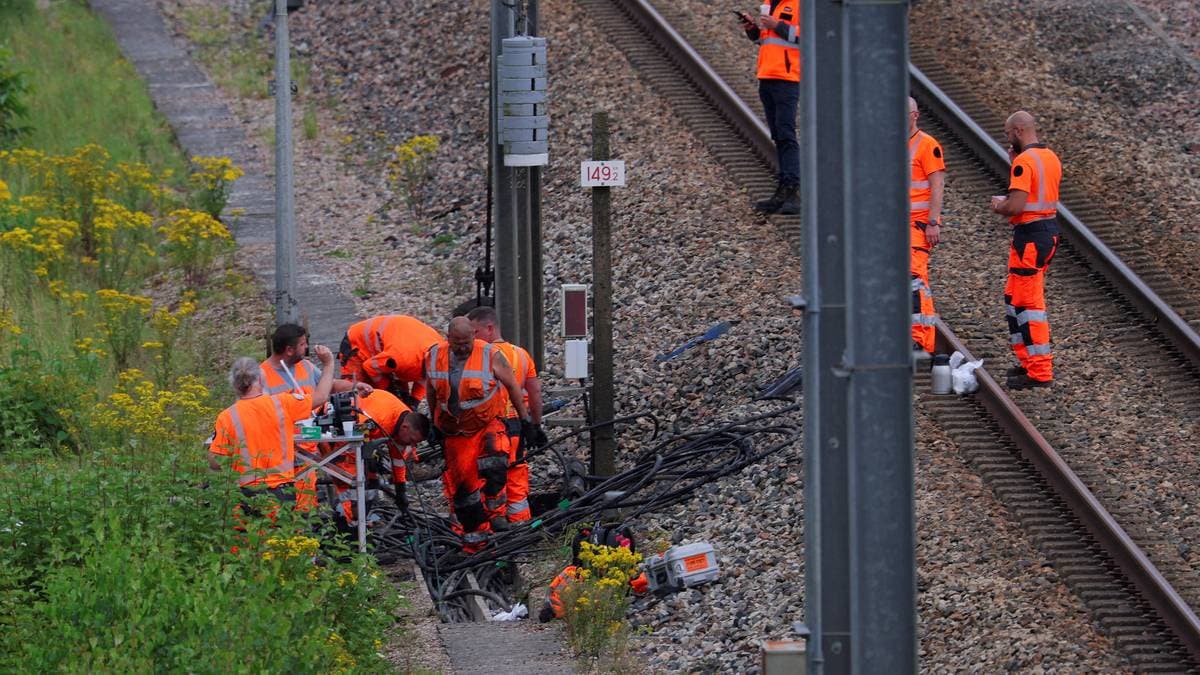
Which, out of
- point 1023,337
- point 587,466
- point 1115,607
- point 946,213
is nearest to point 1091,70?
point 946,213

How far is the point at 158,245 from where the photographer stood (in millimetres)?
17812

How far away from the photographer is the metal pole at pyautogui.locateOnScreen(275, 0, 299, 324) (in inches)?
535

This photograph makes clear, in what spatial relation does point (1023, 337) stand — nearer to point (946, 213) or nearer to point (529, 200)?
point (946, 213)

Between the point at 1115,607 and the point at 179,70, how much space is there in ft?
51.9

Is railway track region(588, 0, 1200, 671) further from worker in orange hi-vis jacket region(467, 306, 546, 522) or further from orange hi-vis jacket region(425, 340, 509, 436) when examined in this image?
orange hi-vis jacket region(425, 340, 509, 436)

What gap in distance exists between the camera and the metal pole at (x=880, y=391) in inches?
228

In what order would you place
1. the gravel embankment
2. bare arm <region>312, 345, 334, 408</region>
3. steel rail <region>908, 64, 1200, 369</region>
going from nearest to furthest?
1. the gravel embankment
2. bare arm <region>312, 345, 334, 408</region>
3. steel rail <region>908, 64, 1200, 369</region>

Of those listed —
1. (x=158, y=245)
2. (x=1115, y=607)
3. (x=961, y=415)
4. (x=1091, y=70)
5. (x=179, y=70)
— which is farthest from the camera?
(x=179, y=70)

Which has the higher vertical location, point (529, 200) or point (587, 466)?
point (529, 200)

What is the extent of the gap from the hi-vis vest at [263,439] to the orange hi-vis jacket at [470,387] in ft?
4.54

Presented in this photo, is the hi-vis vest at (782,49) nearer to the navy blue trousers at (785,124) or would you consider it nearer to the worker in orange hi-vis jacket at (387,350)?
the navy blue trousers at (785,124)

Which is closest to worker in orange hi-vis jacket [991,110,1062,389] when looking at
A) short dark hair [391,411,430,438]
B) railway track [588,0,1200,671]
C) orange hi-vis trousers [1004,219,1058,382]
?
orange hi-vis trousers [1004,219,1058,382]

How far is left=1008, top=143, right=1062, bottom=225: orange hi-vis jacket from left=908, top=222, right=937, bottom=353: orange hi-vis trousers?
0.66 meters

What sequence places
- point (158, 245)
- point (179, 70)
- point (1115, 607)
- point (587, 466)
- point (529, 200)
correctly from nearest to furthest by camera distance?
1. point (1115, 607)
2. point (587, 466)
3. point (529, 200)
4. point (158, 245)
5. point (179, 70)
